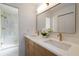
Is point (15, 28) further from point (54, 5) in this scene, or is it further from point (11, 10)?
point (54, 5)

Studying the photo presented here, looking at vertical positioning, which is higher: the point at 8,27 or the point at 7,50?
the point at 8,27

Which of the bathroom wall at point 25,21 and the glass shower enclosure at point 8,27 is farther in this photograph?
the bathroom wall at point 25,21

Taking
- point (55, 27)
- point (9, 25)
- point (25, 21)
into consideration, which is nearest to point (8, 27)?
point (9, 25)

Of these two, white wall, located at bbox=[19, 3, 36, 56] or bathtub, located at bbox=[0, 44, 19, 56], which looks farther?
white wall, located at bbox=[19, 3, 36, 56]

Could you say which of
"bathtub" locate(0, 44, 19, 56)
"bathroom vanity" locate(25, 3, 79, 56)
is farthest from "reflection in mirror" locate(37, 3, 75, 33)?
"bathtub" locate(0, 44, 19, 56)

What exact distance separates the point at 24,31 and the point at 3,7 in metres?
0.56

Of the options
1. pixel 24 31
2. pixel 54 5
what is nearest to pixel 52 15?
pixel 54 5

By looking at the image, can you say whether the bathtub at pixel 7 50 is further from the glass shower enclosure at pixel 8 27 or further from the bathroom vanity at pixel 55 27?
the bathroom vanity at pixel 55 27

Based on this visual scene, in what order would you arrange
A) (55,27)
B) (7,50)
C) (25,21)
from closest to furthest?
(7,50) < (25,21) < (55,27)

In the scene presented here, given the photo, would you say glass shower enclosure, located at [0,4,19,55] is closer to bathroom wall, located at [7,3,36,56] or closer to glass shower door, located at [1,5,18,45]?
glass shower door, located at [1,5,18,45]

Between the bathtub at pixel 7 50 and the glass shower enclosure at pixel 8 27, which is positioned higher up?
the glass shower enclosure at pixel 8 27

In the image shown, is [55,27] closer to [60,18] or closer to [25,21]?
[60,18]

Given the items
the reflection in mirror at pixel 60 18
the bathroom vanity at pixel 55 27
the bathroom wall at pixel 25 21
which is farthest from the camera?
the bathroom wall at pixel 25 21

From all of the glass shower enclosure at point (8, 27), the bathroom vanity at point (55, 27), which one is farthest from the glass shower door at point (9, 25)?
the bathroom vanity at point (55, 27)
